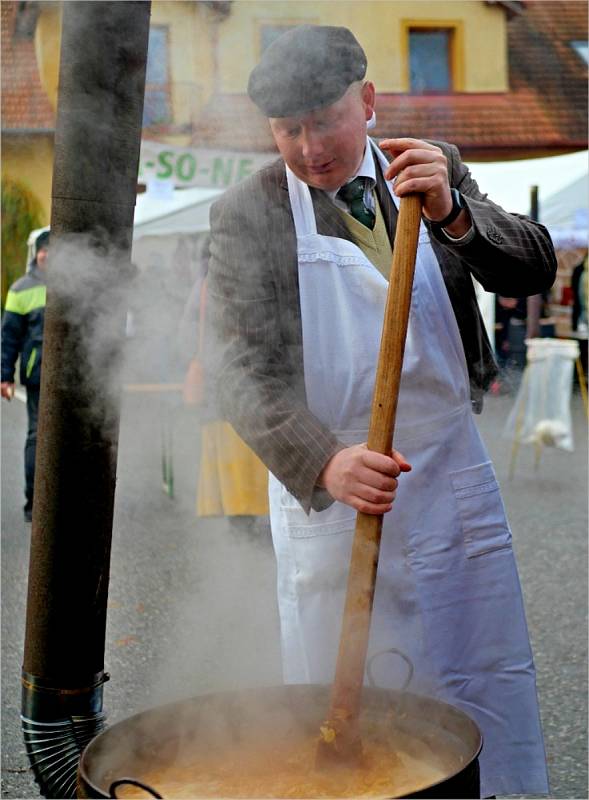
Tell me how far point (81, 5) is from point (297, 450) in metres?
0.96

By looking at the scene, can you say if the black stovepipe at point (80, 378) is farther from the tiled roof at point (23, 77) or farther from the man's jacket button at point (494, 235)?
the tiled roof at point (23, 77)

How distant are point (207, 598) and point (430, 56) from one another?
3.30 metres

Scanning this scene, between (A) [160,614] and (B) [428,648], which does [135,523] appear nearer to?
(A) [160,614]

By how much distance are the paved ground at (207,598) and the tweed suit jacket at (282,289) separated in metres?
1.10

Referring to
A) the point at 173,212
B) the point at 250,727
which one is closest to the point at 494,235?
the point at 250,727

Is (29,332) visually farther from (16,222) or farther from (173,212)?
(173,212)

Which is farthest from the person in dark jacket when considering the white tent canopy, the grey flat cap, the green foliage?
the grey flat cap

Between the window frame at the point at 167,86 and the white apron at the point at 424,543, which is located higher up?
the window frame at the point at 167,86

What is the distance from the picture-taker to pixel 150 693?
4.27 metres

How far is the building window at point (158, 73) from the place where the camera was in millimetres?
3137

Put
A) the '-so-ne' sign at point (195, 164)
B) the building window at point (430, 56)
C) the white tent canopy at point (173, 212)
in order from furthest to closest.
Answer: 1. the white tent canopy at point (173, 212)
2. the '-so-ne' sign at point (195, 164)
3. the building window at point (430, 56)

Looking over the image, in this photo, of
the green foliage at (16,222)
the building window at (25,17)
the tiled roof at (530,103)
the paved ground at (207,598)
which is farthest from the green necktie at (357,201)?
the tiled roof at (530,103)

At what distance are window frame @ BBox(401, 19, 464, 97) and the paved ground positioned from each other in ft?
7.88

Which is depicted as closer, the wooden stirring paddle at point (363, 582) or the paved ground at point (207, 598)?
Result: the wooden stirring paddle at point (363, 582)
